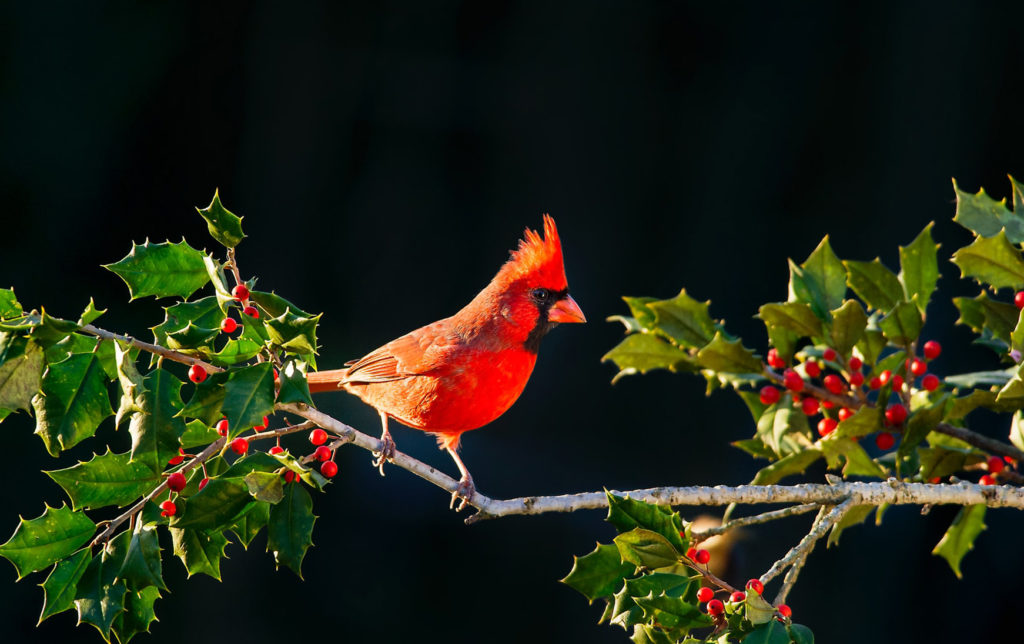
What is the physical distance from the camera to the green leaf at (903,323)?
3.24 ft

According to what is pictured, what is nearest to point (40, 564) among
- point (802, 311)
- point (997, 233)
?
point (802, 311)

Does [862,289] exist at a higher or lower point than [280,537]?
higher

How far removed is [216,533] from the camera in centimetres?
89

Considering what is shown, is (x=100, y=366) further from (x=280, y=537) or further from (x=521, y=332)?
(x=521, y=332)

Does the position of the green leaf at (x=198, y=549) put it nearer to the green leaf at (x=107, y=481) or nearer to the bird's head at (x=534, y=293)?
the green leaf at (x=107, y=481)

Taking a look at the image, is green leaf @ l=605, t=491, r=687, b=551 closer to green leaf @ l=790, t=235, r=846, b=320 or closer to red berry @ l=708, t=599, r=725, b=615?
red berry @ l=708, t=599, r=725, b=615

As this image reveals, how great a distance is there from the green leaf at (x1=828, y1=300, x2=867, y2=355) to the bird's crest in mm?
413

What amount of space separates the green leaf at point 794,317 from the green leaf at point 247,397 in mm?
539

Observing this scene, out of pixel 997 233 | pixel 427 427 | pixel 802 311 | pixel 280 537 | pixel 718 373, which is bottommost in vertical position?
pixel 427 427

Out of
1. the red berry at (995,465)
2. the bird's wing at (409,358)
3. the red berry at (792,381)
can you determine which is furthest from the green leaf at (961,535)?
the bird's wing at (409,358)

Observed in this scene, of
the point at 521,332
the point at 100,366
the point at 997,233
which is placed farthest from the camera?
the point at 521,332

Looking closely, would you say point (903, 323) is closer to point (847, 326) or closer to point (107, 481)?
point (847, 326)

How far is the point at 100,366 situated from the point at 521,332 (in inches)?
25.2

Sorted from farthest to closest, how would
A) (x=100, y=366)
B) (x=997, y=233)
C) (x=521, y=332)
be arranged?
(x=521, y=332)
(x=997, y=233)
(x=100, y=366)
